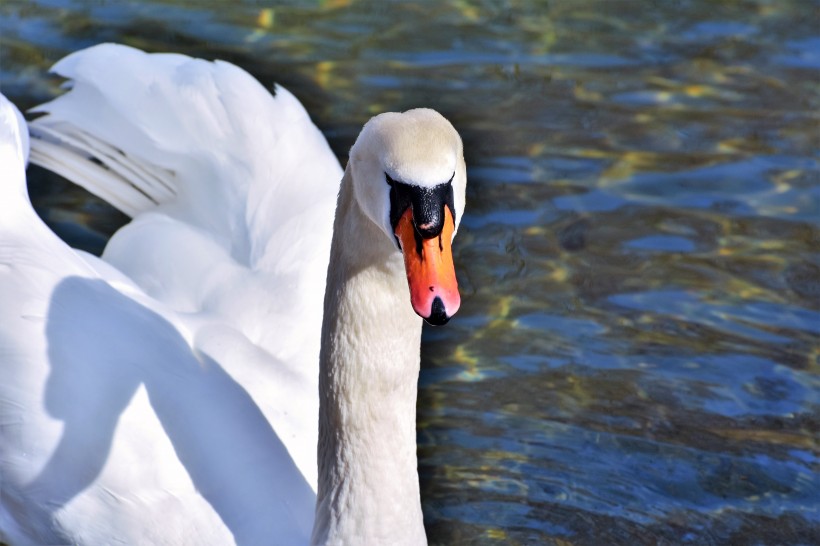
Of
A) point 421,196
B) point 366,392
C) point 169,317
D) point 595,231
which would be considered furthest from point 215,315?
point 595,231

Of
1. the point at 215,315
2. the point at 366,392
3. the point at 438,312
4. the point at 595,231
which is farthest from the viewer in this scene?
the point at 595,231

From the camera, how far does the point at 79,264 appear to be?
4094 millimetres

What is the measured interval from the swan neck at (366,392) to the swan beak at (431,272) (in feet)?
1.07

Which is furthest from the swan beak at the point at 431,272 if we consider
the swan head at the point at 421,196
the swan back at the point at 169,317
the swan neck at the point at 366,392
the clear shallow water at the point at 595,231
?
the clear shallow water at the point at 595,231

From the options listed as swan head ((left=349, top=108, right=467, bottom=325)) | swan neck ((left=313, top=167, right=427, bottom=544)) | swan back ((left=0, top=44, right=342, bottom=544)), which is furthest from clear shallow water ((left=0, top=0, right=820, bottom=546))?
swan head ((left=349, top=108, right=467, bottom=325))

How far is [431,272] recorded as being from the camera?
264 centimetres

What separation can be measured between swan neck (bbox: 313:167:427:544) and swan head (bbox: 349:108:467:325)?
0.23 m

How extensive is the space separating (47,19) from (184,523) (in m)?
4.17

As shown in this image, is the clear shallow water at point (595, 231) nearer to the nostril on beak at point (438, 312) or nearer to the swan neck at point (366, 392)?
the swan neck at point (366, 392)

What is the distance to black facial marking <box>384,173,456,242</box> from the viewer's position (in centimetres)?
265

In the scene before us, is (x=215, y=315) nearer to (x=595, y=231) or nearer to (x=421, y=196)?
(x=421, y=196)

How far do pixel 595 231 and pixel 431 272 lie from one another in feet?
10.4

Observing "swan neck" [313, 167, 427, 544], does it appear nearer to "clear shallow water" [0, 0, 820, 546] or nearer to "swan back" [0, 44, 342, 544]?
"swan back" [0, 44, 342, 544]

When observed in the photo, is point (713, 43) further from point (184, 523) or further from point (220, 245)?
point (184, 523)
